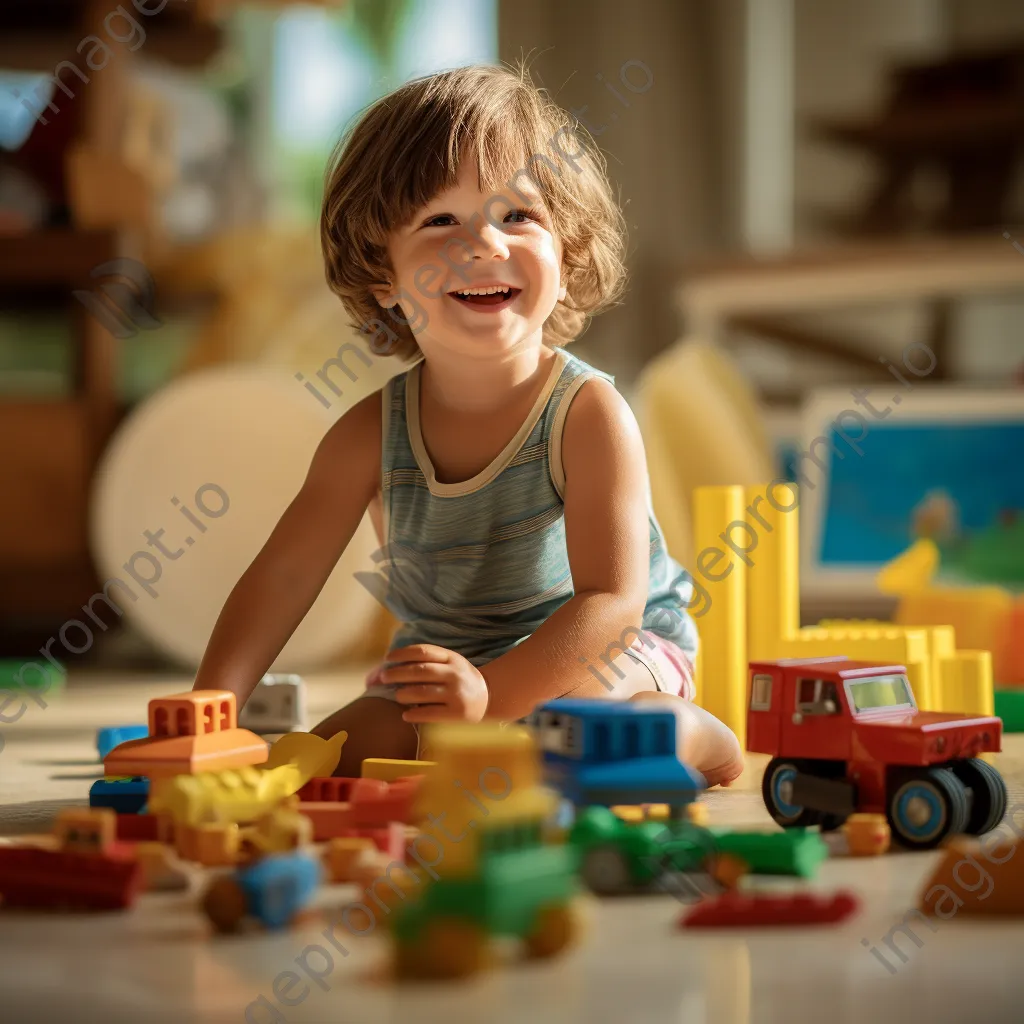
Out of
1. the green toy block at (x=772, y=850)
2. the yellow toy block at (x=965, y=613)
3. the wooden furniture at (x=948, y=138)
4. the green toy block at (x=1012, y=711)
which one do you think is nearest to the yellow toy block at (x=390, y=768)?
the green toy block at (x=772, y=850)

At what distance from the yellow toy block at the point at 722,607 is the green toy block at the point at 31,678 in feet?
2.49

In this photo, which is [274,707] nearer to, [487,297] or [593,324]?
[487,297]

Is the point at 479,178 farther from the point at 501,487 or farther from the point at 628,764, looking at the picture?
the point at 628,764

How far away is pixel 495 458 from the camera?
100 centimetres

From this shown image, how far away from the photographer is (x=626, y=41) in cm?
276

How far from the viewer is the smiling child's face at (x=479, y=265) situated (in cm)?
94

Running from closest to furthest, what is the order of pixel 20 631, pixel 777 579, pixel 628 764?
pixel 628 764 → pixel 777 579 → pixel 20 631

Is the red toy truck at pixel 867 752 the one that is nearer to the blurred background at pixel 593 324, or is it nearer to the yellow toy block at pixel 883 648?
the yellow toy block at pixel 883 648

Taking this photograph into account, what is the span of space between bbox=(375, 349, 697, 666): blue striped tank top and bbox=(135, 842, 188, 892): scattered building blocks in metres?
0.38

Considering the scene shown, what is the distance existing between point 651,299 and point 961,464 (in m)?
1.04

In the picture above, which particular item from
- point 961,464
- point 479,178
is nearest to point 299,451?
point 479,178

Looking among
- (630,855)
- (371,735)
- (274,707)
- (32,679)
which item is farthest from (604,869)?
(32,679)

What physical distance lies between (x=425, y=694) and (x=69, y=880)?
8.8 inches

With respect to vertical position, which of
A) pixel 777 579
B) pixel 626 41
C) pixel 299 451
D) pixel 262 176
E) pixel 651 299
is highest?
pixel 626 41
